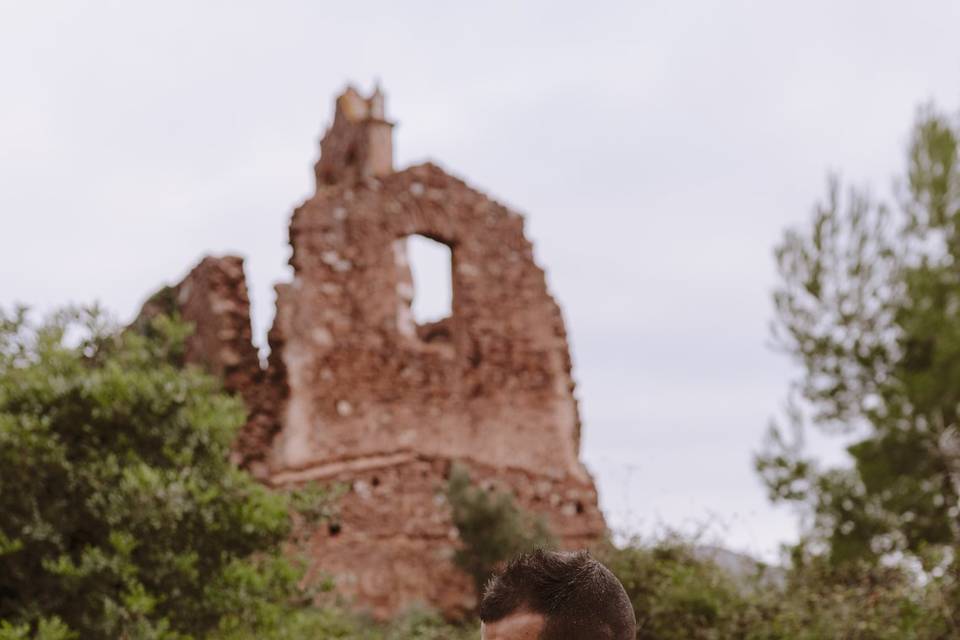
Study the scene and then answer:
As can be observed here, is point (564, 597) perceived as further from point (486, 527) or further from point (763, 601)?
point (486, 527)

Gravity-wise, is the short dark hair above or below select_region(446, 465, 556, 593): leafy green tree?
below

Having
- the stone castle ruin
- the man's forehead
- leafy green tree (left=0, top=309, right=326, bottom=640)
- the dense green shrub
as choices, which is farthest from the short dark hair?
the stone castle ruin

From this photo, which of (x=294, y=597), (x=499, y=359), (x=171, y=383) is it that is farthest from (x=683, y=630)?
(x=499, y=359)

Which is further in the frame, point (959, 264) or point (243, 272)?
point (959, 264)

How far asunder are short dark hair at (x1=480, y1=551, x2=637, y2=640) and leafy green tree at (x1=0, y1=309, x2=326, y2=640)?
6619 mm

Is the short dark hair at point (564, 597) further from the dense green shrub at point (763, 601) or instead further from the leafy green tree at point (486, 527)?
the leafy green tree at point (486, 527)

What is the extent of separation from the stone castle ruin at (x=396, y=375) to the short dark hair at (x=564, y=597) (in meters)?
10.6

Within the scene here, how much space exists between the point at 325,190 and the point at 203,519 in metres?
7.11

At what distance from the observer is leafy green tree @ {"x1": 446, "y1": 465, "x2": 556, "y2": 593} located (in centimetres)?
1395

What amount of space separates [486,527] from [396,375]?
91.2 inches

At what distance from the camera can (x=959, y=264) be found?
57.8 feet

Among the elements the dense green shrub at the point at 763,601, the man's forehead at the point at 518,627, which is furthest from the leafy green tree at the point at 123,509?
the man's forehead at the point at 518,627

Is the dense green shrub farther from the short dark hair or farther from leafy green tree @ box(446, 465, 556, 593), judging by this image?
the short dark hair

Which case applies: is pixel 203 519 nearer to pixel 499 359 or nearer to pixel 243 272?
pixel 243 272
